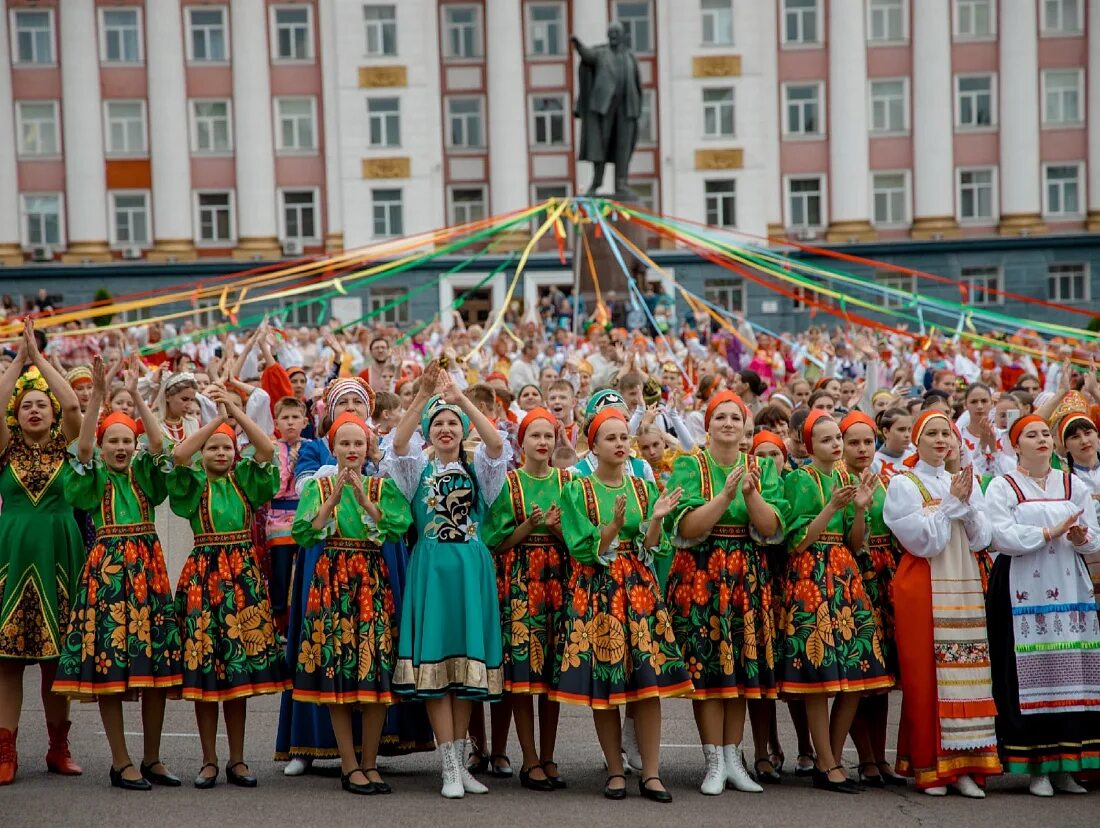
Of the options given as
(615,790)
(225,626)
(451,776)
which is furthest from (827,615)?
(225,626)

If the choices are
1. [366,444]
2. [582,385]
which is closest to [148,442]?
[366,444]

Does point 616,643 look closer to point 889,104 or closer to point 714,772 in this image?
point 714,772

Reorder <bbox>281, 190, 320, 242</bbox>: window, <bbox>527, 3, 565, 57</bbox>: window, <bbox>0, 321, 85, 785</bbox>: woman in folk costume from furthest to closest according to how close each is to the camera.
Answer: <bbox>281, 190, 320, 242</bbox>: window → <bbox>527, 3, 565, 57</bbox>: window → <bbox>0, 321, 85, 785</bbox>: woman in folk costume

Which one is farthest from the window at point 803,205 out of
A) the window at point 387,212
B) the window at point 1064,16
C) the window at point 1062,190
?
the window at point 387,212

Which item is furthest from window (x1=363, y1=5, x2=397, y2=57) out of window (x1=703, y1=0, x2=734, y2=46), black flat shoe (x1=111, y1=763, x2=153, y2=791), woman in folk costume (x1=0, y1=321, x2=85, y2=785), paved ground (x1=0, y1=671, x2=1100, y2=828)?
black flat shoe (x1=111, y1=763, x2=153, y2=791)

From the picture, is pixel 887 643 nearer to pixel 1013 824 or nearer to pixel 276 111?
pixel 1013 824

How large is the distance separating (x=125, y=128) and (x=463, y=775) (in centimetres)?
3632

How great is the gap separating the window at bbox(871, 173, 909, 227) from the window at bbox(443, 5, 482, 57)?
11.0 metres

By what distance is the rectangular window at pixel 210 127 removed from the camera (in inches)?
1617

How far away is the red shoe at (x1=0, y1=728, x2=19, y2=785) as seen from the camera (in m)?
7.86

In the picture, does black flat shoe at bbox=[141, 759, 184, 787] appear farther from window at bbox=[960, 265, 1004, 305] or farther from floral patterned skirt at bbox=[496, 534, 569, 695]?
window at bbox=[960, 265, 1004, 305]

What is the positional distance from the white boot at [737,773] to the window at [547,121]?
34845 mm

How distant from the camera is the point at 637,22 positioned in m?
41.3

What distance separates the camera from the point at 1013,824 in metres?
7.02
